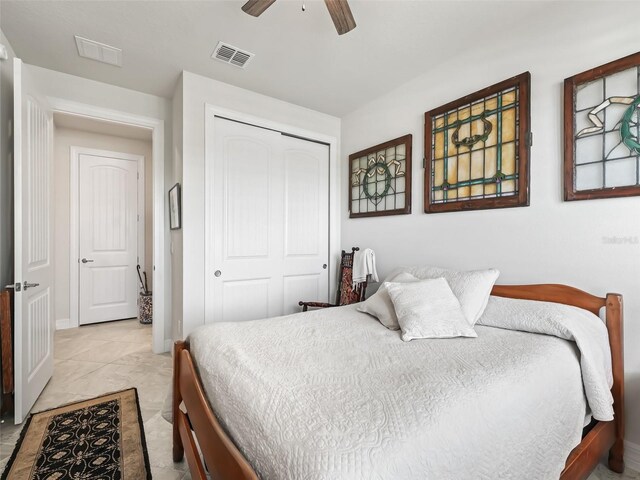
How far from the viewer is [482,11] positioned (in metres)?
1.88

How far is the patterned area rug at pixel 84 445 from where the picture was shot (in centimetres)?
153

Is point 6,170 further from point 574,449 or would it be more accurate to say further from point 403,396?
point 574,449

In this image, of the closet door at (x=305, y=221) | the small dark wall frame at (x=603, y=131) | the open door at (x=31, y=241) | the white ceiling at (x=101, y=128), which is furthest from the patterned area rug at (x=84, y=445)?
the white ceiling at (x=101, y=128)

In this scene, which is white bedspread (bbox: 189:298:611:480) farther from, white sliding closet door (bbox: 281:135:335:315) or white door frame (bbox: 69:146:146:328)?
white door frame (bbox: 69:146:146:328)

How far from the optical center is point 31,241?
6.78 ft

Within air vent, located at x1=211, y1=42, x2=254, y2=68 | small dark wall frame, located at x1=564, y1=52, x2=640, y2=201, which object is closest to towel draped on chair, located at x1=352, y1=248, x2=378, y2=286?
small dark wall frame, located at x1=564, y1=52, x2=640, y2=201

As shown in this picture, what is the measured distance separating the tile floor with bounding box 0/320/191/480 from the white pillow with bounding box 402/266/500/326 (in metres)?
1.72

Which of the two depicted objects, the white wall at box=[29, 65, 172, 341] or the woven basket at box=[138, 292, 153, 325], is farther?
the woven basket at box=[138, 292, 153, 325]

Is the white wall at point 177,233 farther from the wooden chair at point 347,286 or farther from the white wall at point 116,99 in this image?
the wooden chair at point 347,286

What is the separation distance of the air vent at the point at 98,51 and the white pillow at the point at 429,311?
8.83 ft

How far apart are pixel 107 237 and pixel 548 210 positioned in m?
4.98

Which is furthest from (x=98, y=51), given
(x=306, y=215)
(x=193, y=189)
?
(x=306, y=215)

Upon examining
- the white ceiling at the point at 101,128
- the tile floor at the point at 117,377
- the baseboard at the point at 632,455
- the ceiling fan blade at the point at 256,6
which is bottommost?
the tile floor at the point at 117,377

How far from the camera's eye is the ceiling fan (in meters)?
1.51
